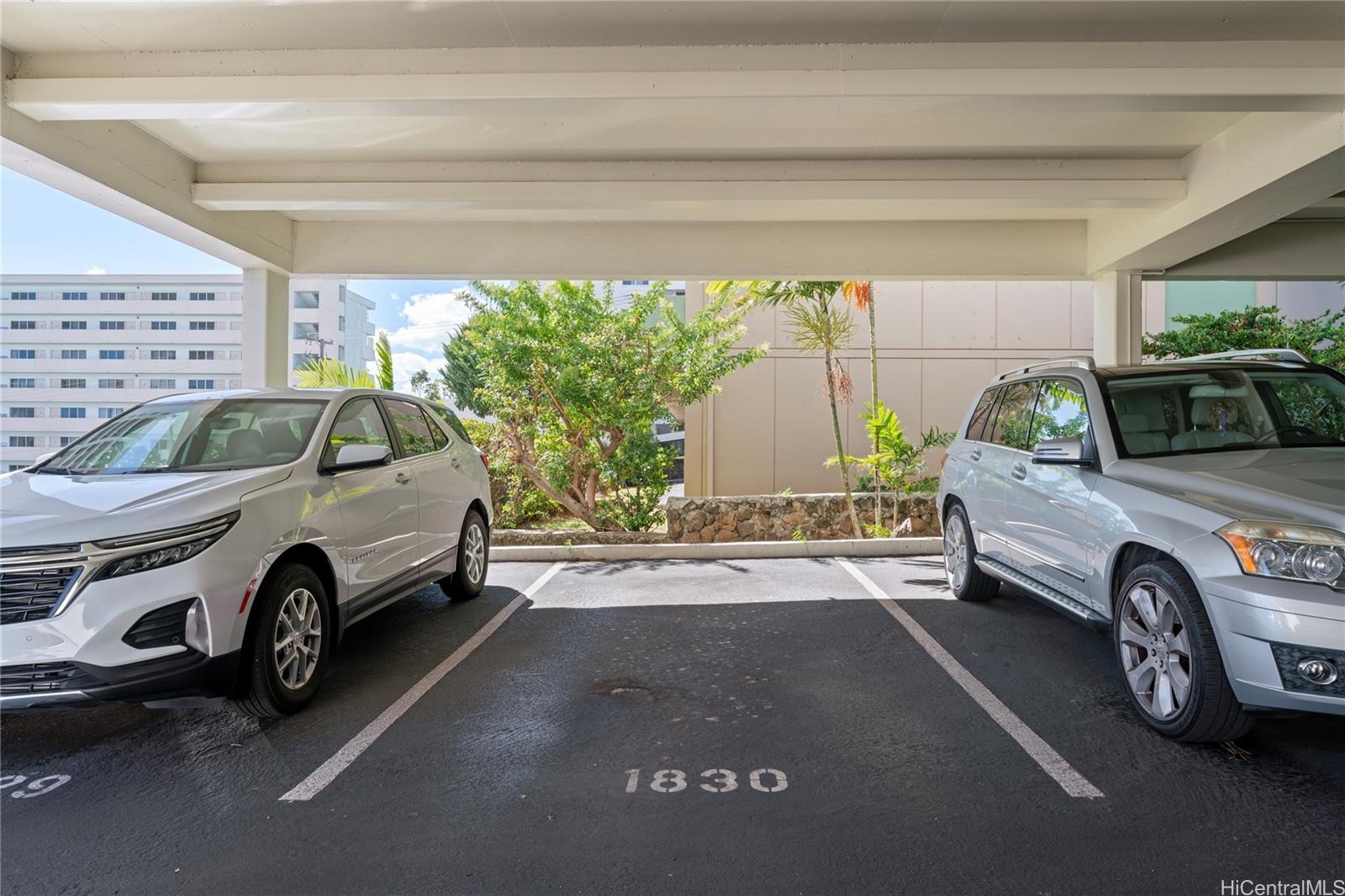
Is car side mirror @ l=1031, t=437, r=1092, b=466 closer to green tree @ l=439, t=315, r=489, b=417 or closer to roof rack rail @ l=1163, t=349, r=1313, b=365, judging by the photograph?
roof rack rail @ l=1163, t=349, r=1313, b=365

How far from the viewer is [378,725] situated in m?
3.97

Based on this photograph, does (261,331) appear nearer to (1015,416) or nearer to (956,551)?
(956,551)

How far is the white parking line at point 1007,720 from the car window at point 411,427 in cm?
404

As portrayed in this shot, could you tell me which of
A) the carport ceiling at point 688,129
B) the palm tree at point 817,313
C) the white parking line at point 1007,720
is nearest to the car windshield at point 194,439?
the carport ceiling at point 688,129

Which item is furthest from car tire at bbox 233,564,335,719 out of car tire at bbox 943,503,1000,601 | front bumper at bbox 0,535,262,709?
car tire at bbox 943,503,1000,601

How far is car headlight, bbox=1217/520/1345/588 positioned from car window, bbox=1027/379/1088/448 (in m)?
1.45

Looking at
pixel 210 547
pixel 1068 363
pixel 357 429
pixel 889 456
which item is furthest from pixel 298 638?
pixel 889 456

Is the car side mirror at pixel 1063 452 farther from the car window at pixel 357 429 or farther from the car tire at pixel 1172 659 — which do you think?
the car window at pixel 357 429

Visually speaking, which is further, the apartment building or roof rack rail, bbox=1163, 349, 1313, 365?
the apartment building

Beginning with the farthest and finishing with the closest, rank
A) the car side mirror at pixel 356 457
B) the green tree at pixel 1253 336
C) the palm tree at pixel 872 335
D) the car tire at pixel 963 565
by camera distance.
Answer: the palm tree at pixel 872 335 < the green tree at pixel 1253 336 < the car tire at pixel 963 565 < the car side mirror at pixel 356 457

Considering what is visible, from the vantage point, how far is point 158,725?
3996mm

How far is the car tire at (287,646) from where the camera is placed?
3.77 meters

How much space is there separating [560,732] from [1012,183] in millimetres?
6745

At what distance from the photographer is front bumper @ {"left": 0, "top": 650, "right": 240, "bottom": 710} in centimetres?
326
